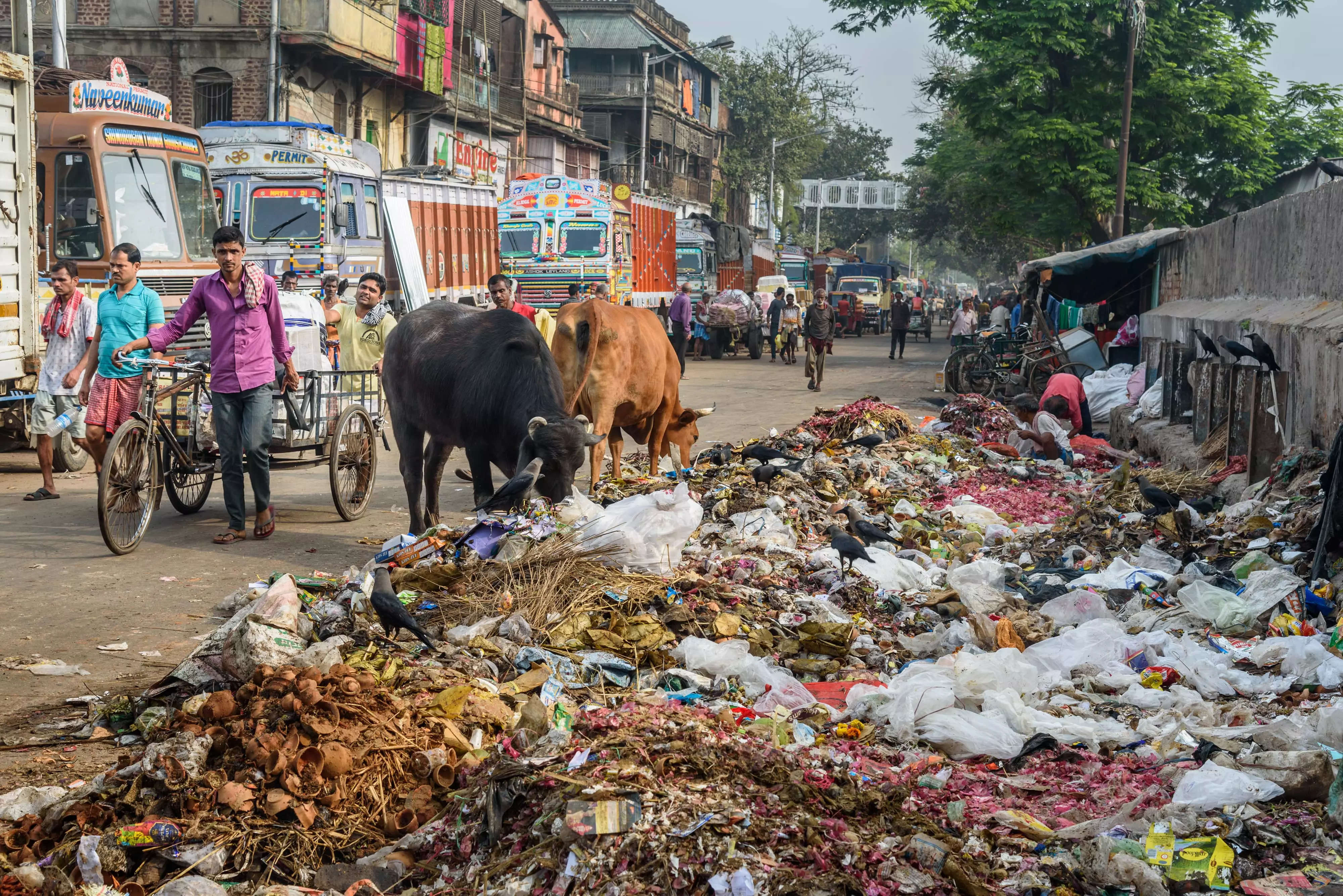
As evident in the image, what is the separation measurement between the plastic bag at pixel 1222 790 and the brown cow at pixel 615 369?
19.9 ft

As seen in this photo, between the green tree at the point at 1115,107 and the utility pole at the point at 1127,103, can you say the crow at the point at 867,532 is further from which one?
the green tree at the point at 1115,107

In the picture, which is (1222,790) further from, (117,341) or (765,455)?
(117,341)

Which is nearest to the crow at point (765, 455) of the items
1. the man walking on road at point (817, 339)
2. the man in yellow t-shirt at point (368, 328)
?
the man in yellow t-shirt at point (368, 328)

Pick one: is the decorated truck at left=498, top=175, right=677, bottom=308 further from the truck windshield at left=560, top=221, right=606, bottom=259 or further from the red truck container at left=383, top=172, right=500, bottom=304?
the red truck container at left=383, top=172, right=500, bottom=304

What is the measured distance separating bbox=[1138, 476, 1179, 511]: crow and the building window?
23881 mm

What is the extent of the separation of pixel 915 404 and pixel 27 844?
56.6 ft

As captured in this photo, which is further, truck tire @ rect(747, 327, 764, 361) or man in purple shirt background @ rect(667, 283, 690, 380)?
truck tire @ rect(747, 327, 764, 361)

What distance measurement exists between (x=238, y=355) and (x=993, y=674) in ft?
16.8

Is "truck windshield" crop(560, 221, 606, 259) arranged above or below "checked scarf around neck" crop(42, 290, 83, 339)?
above

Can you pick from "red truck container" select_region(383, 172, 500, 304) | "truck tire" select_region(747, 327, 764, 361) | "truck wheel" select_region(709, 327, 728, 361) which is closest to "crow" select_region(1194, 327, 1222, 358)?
"red truck container" select_region(383, 172, 500, 304)

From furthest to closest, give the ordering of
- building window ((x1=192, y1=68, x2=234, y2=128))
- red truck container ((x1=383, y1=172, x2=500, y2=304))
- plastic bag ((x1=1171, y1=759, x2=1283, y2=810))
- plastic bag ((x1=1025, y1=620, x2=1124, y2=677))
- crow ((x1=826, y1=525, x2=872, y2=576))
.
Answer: building window ((x1=192, y1=68, x2=234, y2=128)), red truck container ((x1=383, y1=172, x2=500, y2=304)), crow ((x1=826, y1=525, x2=872, y2=576)), plastic bag ((x1=1025, y1=620, x2=1124, y2=677)), plastic bag ((x1=1171, y1=759, x2=1283, y2=810))

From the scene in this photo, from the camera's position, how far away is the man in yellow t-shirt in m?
10.8

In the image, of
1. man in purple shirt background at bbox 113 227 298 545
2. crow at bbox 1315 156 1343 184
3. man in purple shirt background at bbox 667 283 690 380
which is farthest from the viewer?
man in purple shirt background at bbox 667 283 690 380

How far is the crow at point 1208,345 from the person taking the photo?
10961 mm
